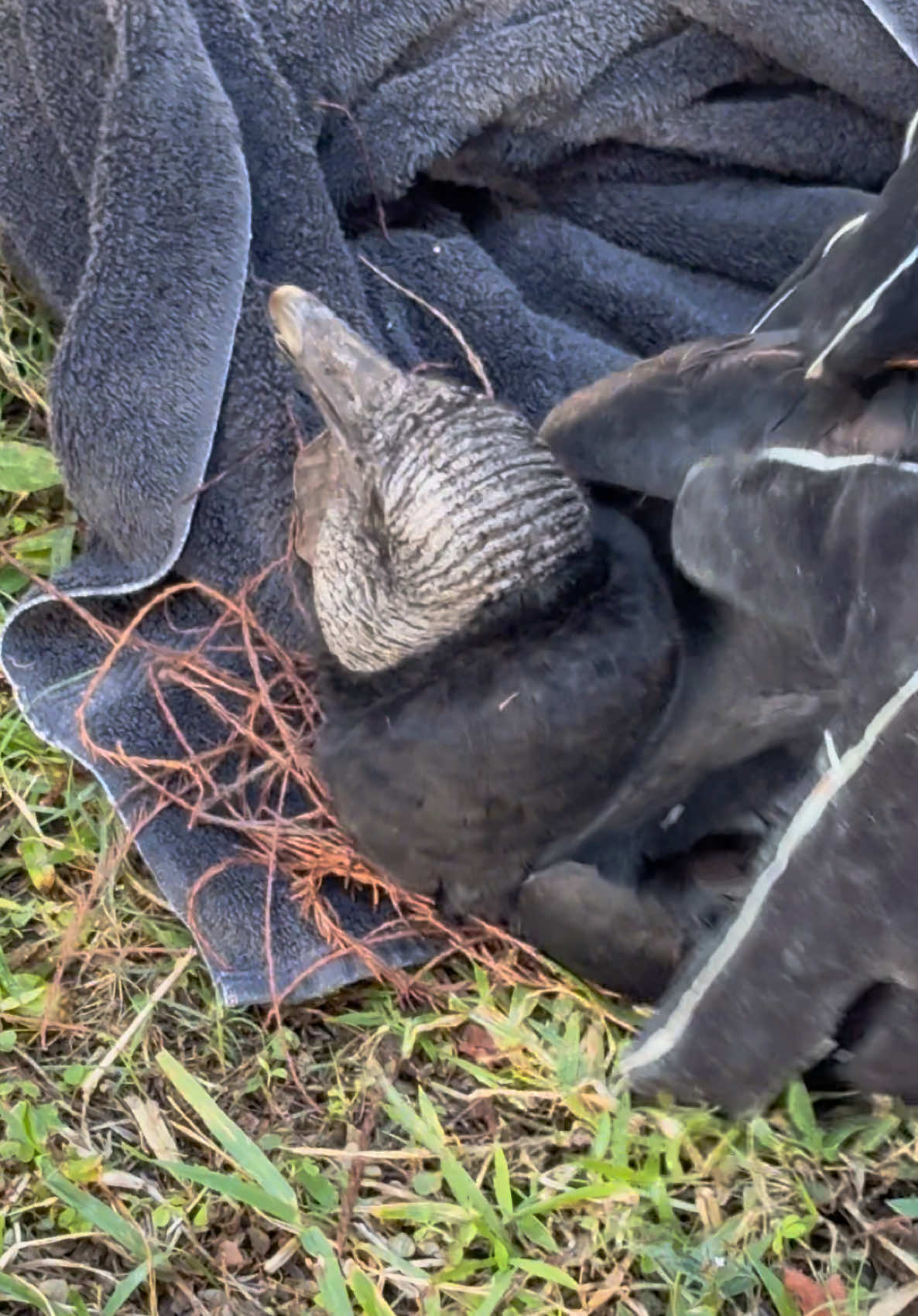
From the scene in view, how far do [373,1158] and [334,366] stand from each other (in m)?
0.55

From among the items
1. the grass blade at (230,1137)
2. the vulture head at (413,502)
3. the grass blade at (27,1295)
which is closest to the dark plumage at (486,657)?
the vulture head at (413,502)

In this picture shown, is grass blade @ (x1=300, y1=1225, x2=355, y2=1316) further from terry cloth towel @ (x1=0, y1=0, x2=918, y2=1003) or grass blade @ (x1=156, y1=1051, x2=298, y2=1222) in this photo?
terry cloth towel @ (x1=0, y1=0, x2=918, y2=1003)

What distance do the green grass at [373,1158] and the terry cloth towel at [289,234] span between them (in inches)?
2.4

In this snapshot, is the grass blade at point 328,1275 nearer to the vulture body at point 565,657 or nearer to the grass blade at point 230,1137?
the grass blade at point 230,1137

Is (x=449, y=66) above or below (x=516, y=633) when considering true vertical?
above

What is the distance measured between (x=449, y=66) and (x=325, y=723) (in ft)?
2.31

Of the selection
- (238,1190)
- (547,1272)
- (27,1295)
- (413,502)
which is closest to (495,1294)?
(547,1272)

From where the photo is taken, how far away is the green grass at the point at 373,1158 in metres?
0.77

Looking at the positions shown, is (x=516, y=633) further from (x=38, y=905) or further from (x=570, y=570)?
(x=38, y=905)

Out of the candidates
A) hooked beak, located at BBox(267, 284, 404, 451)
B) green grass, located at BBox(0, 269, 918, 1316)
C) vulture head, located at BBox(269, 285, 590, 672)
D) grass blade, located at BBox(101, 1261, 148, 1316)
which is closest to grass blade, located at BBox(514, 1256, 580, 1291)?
green grass, located at BBox(0, 269, 918, 1316)

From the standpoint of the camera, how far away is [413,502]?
84 cm

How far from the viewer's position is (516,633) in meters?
0.84

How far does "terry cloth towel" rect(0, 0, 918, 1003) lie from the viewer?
1.06 metres

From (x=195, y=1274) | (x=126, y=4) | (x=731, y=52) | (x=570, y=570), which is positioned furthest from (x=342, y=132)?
(x=195, y=1274)
